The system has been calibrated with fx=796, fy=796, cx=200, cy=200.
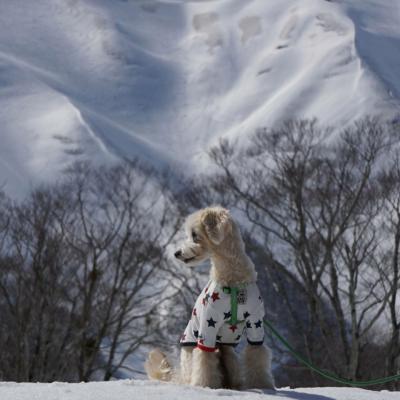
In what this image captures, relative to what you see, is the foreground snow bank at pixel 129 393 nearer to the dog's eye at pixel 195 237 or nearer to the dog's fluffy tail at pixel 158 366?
the dog's fluffy tail at pixel 158 366

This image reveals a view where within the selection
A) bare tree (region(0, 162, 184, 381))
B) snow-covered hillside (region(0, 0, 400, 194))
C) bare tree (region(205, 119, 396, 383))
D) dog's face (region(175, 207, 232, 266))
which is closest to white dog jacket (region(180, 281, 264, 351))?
dog's face (region(175, 207, 232, 266))

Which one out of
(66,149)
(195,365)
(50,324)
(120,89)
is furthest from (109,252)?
(120,89)

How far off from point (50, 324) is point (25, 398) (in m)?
13.0

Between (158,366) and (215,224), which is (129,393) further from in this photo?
(215,224)

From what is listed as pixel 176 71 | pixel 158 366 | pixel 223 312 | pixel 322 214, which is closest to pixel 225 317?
pixel 223 312

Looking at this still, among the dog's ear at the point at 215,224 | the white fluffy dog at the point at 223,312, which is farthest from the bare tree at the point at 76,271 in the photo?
the dog's ear at the point at 215,224

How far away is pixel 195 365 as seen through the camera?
18.8 feet

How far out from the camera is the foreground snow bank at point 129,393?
16.3 ft

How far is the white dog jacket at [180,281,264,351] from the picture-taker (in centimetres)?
570

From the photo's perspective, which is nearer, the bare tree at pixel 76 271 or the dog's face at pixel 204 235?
the dog's face at pixel 204 235

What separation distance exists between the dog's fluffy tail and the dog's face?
0.95 meters

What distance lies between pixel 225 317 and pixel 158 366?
0.86 m

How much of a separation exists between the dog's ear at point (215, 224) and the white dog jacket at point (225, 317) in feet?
1.19

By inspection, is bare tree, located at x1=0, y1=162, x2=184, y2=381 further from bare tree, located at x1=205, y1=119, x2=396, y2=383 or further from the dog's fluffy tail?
the dog's fluffy tail
